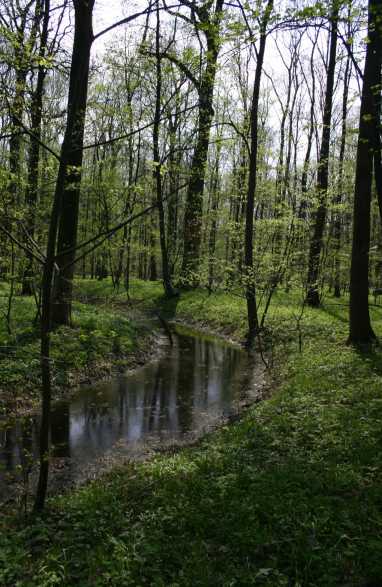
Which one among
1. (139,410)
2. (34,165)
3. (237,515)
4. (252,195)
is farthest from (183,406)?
(34,165)

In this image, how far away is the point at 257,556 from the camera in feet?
13.0

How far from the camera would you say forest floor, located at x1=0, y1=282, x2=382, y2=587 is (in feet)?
12.2

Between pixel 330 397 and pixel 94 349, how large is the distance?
6.44 metres

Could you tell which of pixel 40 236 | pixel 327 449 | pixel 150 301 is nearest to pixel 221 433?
pixel 327 449

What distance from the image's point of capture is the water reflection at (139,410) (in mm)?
7371

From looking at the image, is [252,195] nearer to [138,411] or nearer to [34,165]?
[34,165]

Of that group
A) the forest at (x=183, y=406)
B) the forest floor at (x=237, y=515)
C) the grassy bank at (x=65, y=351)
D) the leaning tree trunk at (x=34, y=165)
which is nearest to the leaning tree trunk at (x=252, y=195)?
the forest at (x=183, y=406)

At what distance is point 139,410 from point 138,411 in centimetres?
6

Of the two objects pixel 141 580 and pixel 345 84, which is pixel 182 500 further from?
pixel 345 84

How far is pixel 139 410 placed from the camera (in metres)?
9.26

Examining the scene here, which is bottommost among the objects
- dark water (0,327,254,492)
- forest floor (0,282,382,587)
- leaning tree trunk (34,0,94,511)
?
dark water (0,327,254,492)

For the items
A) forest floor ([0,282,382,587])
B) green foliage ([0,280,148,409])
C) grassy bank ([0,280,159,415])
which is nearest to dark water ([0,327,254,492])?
grassy bank ([0,280,159,415])

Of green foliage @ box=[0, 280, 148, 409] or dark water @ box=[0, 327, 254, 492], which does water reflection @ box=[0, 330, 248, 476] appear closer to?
dark water @ box=[0, 327, 254, 492]

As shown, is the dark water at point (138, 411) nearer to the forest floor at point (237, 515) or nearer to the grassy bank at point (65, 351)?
the grassy bank at point (65, 351)
